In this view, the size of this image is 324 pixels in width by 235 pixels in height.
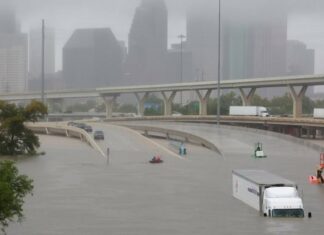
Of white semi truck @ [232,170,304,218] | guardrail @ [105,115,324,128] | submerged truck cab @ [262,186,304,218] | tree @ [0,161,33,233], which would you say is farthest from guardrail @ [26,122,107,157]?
tree @ [0,161,33,233]

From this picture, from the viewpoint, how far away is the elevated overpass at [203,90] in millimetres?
119750

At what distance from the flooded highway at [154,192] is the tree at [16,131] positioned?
2.62m

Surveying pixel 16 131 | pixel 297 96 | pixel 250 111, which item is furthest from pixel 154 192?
pixel 297 96

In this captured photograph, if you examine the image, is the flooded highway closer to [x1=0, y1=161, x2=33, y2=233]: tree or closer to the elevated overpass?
[x1=0, y1=161, x2=33, y2=233]: tree

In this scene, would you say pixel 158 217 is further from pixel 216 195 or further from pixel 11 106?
pixel 11 106

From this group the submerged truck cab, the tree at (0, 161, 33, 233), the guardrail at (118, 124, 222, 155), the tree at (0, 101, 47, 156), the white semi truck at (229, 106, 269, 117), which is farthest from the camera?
the white semi truck at (229, 106, 269, 117)

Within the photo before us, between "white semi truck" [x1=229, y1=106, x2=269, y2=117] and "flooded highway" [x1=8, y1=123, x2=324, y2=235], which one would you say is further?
"white semi truck" [x1=229, y1=106, x2=269, y2=117]

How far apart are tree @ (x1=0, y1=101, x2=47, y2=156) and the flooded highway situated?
2617 millimetres

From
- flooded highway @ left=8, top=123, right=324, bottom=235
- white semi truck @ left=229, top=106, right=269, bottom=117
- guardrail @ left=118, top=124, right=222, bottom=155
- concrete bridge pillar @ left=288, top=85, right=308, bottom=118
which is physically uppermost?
concrete bridge pillar @ left=288, top=85, right=308, bottom=118

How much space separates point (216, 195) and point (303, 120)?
2594 inches

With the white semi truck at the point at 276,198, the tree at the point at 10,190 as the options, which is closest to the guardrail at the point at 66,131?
the white semi truck at the point at 276,198

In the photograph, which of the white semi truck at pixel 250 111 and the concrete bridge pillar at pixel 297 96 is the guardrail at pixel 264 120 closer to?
the white semi truck at pixel 250 111

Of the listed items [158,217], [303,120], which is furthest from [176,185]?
[303,120]

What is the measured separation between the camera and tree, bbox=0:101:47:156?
64438mm
